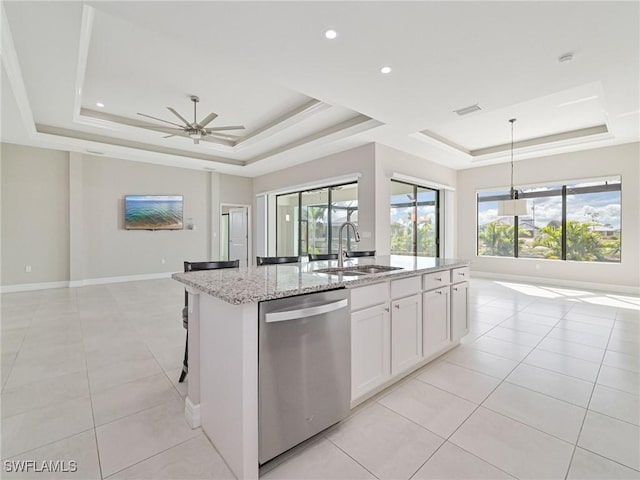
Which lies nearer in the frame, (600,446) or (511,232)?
(600,446)

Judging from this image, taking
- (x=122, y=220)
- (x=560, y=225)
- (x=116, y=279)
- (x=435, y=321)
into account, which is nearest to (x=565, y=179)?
(x=560, y=225)

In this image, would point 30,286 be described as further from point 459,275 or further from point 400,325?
point 459,275

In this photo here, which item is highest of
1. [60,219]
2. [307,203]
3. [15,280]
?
[307,203]

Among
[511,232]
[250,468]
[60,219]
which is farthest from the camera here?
[511,232]

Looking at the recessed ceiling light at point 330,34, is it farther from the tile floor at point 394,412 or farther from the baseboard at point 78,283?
the baseboard at point 78,283

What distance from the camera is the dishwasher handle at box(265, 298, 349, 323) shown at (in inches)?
53.5

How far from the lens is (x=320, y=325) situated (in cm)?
157

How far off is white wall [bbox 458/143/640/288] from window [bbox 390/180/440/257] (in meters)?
0.93

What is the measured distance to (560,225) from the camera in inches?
247

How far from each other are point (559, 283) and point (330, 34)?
685 cm

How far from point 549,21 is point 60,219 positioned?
26.4ft

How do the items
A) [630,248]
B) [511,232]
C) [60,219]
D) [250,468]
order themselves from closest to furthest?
[250,468] → [630,248] → [60,219] → [511,232]

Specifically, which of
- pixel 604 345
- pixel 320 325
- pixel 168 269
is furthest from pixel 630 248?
pixel 168 269

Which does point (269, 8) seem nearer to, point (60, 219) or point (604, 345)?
point (604, 345)
